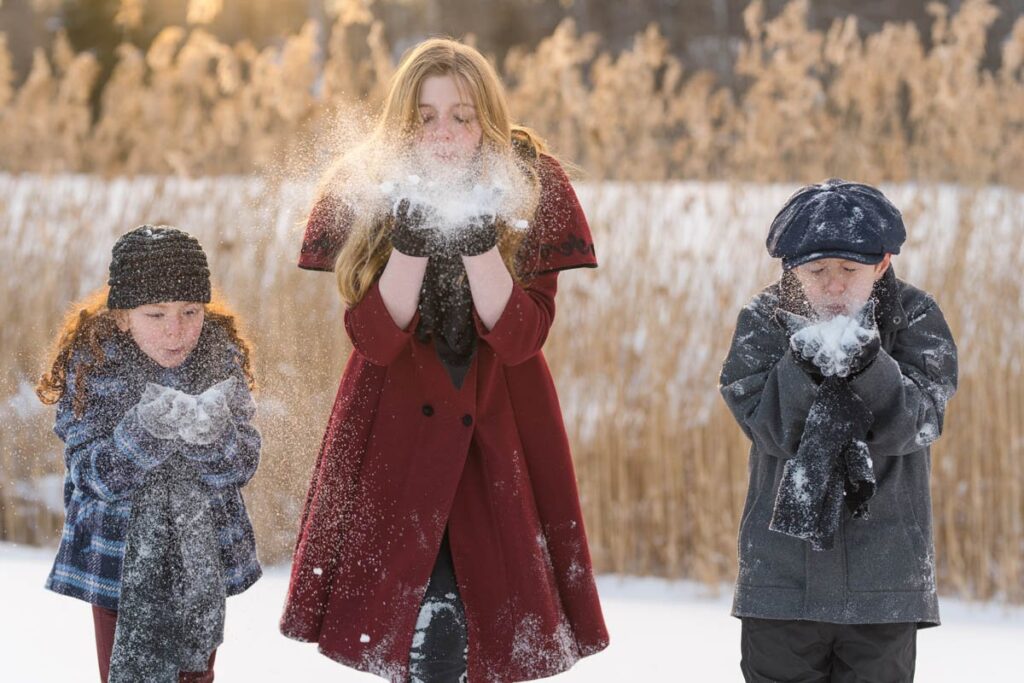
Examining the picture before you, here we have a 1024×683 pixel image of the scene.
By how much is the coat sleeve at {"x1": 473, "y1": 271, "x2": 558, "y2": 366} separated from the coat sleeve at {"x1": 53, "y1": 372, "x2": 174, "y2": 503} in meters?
0.63

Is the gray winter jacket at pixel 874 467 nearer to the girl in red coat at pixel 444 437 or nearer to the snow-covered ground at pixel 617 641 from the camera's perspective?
the girl in red coat at pixel 444 437

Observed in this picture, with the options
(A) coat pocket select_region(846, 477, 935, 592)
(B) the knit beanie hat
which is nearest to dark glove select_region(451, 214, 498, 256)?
(B) the knit beanie hat

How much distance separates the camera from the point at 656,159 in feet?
16.2

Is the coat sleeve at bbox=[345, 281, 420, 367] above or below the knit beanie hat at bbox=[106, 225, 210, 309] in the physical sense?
below

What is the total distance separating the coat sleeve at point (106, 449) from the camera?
2.27m

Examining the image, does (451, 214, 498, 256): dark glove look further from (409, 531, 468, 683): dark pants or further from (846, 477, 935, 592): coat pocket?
(846, 477, 935, 592): coat pocket

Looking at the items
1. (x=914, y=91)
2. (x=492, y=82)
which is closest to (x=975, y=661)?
(x=914, y=91)

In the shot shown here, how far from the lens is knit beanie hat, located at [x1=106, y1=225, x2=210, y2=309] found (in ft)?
7.82

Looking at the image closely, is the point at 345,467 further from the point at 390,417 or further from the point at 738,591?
the point at 738,591

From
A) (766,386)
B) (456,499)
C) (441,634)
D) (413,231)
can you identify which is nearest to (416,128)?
(413,231)

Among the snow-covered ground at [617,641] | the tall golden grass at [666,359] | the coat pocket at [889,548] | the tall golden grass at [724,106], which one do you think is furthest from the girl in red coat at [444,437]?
the tall golden grass at [724,106]

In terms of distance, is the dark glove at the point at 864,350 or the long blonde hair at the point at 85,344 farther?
the long blonde hair at the point at 85,344

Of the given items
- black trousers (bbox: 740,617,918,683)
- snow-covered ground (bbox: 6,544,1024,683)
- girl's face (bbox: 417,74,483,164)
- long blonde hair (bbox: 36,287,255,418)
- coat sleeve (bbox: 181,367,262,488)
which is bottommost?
snow-covered ground (bbox: 6,544,1024,683)

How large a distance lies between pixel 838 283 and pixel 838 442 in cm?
28
